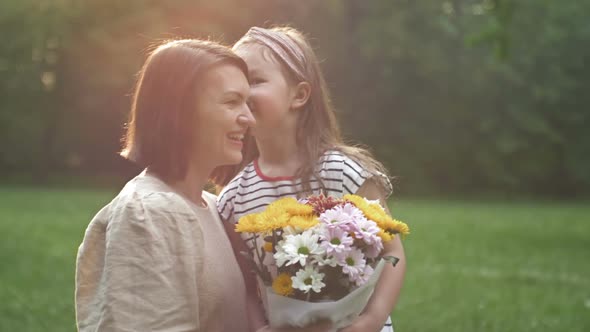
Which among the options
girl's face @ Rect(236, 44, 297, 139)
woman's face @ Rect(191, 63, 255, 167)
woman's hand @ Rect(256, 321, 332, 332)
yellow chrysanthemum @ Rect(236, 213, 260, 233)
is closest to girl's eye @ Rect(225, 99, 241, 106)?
woman's face @ Rect(191, 63, 255, 167)

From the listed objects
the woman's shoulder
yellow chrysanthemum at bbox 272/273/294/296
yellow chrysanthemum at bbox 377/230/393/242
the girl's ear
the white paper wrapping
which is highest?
the girl's ear

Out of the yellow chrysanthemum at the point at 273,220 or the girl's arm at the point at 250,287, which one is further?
the girl's arm at the point at 250,287

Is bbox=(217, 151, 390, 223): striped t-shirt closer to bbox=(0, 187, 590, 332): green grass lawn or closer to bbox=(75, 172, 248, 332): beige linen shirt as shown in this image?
bbox=(75, 172, 248, 332): beige linen shirt

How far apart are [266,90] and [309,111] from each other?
27 centimetres

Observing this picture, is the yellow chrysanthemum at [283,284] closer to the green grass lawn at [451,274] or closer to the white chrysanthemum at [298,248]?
the white chrysanthemum at [298,248]

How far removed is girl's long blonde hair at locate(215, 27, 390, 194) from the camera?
140 inches

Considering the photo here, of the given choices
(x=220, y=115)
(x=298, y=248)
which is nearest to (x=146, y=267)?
(x=298, y=248)

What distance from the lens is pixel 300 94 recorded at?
3.62 m

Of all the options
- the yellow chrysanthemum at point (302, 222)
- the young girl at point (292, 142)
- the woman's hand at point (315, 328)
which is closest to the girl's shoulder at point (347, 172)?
the young girl at point (292, 142)

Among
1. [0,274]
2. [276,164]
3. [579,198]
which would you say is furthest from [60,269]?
[579,198]

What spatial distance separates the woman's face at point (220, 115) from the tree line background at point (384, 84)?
30081mm

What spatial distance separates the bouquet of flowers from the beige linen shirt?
0.64 ft

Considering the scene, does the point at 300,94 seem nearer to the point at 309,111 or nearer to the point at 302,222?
the point at 309,111

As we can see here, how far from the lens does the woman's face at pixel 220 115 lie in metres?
3.04
